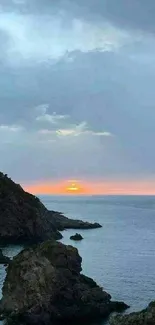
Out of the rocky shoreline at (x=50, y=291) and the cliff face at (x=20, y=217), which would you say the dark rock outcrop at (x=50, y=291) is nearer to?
the rocky shoreline at (x=50, y=291)

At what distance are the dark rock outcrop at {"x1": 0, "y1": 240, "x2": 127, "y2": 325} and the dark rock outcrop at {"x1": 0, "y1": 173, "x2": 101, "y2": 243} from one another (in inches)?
3251

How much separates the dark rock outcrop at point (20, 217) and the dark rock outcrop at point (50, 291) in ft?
271

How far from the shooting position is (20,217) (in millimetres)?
166125

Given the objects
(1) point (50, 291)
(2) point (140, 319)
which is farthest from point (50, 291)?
(2) point (140, 319)

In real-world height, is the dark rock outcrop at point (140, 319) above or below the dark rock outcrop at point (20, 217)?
below

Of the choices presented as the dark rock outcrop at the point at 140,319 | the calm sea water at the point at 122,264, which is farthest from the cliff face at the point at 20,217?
the dark rock outcrop at the point at 140,319

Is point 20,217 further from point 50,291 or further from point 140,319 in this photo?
point 140,319

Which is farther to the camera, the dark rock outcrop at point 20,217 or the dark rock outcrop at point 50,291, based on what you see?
the dark rock outcrop at point 20,217

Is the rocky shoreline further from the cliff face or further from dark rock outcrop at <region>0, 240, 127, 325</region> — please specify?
the cliff face

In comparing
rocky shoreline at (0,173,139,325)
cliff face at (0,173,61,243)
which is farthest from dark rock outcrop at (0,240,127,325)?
cliff face at (0,173,61,243)

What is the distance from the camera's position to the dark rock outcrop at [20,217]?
160 m

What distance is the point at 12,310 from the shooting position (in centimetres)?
7025

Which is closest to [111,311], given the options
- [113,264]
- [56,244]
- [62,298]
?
[62,298]

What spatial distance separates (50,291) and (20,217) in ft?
313
